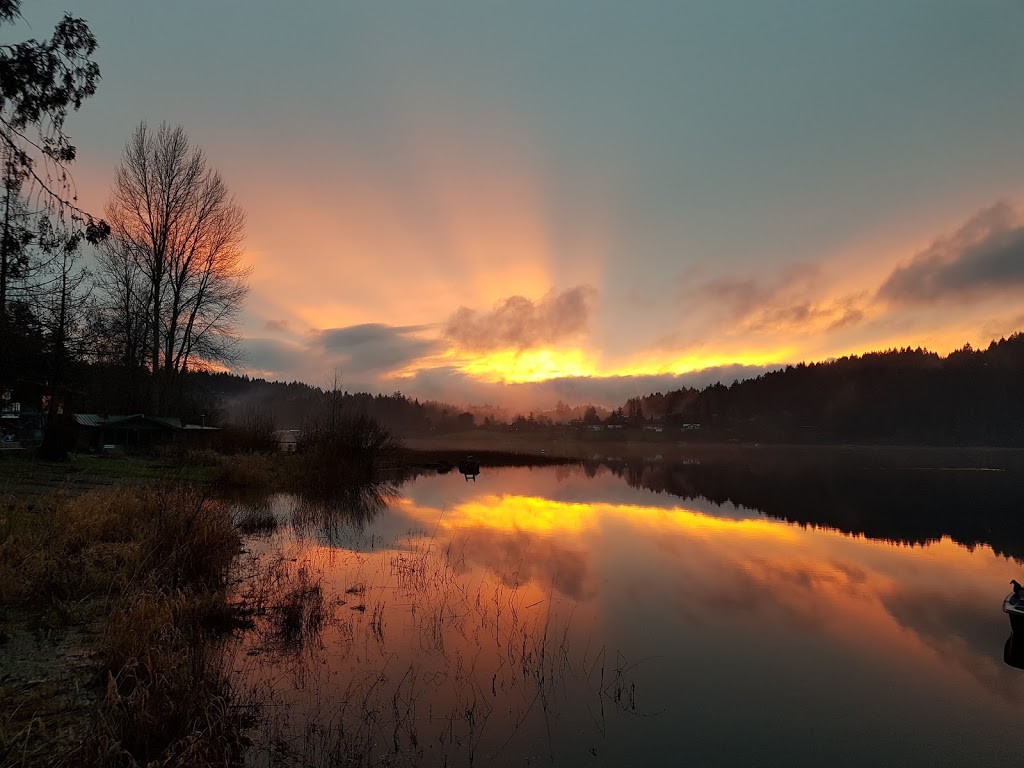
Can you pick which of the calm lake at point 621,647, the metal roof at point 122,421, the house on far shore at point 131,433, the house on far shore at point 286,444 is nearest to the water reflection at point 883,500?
the calm lake at point 621,647

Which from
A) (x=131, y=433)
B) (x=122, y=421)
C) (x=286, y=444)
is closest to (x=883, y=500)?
(x=286, y=444)

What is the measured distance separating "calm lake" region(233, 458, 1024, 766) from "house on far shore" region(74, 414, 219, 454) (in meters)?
21.5

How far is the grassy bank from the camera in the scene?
4785 mm

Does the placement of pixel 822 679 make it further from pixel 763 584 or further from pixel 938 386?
pixel 938 386

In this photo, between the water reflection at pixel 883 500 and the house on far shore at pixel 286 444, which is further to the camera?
the house on far shore at pixel 286 444

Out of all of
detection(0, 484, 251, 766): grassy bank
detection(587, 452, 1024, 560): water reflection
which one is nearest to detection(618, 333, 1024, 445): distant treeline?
detection(587, 452, 1024, 560): water reflection

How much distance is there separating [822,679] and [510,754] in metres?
5.71

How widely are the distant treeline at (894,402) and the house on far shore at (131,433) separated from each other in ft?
472

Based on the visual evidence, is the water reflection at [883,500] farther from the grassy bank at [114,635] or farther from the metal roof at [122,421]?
the metal roof at [122,421]

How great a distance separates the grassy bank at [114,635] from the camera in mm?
4785

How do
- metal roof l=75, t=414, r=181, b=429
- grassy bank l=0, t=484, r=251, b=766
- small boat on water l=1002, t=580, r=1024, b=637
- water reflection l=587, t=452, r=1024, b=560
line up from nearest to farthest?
1. grassy bank l=0, t=484, r=251, b=766
2. small boat on water l=1002, t=580, r=1024, b=637
3. water reflection l=587, t=452, r=1024, b=560
4. metal roof l=75, t=414, r=181, b=429

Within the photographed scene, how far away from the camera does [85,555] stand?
32.2ft

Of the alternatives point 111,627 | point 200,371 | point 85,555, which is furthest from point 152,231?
point 111,627

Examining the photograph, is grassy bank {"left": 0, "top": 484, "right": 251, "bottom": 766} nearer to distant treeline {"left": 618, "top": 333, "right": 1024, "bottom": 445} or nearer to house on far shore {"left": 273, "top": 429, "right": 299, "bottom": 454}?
house on far shore {"left": 273, "top": 429, "right": 299, "bottom": 454}
